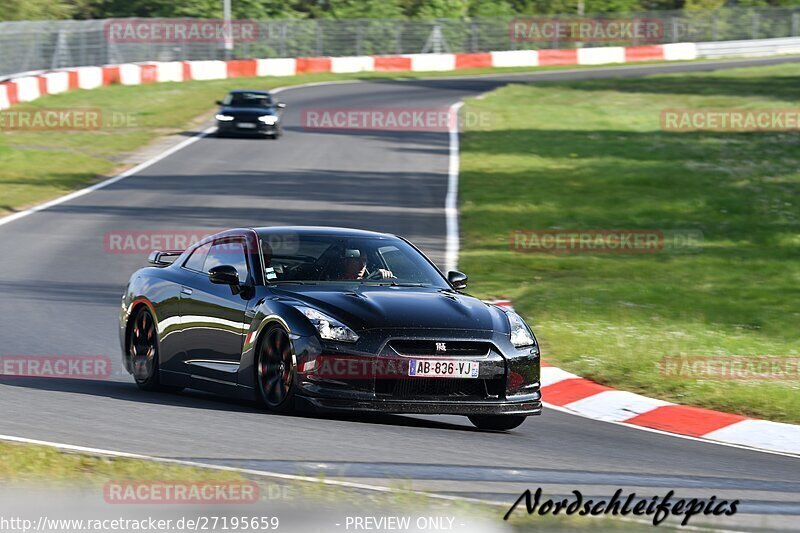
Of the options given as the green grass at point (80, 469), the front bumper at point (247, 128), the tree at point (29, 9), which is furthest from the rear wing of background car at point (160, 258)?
the tree at point (29, 9)

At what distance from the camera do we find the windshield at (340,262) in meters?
10.0

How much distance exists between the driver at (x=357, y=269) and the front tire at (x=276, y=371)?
0.86m

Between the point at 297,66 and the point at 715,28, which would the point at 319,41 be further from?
the point at 715,28

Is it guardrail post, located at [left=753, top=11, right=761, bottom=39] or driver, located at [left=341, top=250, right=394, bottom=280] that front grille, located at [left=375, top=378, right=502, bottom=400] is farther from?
guardrail post, located at [left=753, top=11, right=761, bottom=39]

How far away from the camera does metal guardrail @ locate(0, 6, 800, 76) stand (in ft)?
159

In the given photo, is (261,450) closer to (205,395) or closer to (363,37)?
(205,395)

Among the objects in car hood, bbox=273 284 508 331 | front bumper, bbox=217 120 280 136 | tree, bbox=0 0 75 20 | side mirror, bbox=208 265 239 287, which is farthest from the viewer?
tree, bbox=0 0 75 20

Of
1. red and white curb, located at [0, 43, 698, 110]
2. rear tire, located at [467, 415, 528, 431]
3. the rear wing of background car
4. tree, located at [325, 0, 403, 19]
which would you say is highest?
the rear wing of background car

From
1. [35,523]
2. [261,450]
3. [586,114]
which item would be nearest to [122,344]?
[261,450]

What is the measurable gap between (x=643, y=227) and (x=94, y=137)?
19.1m

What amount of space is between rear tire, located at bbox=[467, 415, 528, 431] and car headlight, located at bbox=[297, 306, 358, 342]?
1171 millimetres

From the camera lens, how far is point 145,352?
11.1 metres

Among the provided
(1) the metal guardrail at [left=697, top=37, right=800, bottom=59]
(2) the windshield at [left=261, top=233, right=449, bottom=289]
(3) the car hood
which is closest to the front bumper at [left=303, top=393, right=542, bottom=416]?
(3) the car hood

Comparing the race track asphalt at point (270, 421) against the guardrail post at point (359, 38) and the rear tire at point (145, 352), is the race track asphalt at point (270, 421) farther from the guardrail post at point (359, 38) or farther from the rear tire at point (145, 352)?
the guardrail post at point (359, 38)
